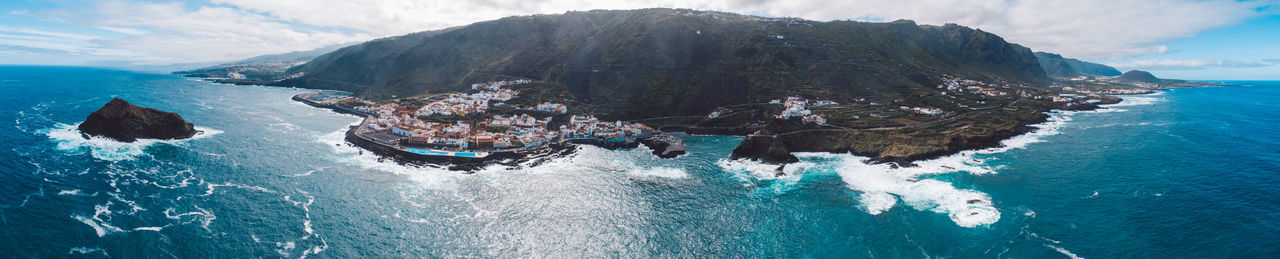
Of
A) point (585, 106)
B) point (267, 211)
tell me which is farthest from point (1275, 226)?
point (585, 106)

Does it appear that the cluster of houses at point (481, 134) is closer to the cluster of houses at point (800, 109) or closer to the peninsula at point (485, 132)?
the peninsula at point (485, 132)

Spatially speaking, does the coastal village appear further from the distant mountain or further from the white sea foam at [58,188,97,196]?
the white sea foam at [58,188,97,196]

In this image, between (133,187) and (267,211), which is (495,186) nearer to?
(267,211)

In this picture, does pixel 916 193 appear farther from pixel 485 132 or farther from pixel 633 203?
pixel 485 132

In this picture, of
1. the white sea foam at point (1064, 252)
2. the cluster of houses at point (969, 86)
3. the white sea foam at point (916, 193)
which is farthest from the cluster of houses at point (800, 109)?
the cluster of houses at point (969, 86)

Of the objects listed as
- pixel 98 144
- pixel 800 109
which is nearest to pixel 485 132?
pixel 98 144

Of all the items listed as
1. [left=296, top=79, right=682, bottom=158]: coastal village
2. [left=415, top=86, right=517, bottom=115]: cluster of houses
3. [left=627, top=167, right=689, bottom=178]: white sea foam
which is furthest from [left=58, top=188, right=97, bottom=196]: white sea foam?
[left=415, top=86, right=517, bottom=115]: cluster of houses
